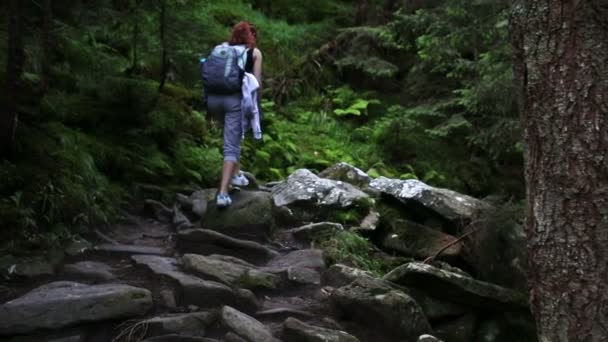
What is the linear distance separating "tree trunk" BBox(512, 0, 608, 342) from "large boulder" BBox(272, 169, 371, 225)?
5.15m

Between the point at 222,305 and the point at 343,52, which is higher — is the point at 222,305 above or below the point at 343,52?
below

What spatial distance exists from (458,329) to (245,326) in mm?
2741

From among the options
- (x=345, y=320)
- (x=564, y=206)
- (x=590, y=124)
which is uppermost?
(x=590, y=124)

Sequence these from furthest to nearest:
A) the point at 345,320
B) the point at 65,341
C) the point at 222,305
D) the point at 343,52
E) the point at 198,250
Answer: the point at 343,52 < the point at 198,250 < the point at 345,320 < the point at 222,305 < the point at 65,341

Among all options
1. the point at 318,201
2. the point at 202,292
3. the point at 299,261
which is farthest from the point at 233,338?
the point at 318,201

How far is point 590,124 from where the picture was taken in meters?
3.16

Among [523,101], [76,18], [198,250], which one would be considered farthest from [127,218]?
[523,101]

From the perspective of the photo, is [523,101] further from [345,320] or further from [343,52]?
[343,52]

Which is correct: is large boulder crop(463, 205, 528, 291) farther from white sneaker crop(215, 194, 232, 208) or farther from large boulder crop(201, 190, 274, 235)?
white sneaker crop(215, 194, 232, 208)

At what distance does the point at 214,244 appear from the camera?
6.72 metres

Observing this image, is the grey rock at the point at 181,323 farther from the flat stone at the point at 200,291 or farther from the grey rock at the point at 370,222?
the grey rock at the point at 370,222

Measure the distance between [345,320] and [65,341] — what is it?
2352 mm

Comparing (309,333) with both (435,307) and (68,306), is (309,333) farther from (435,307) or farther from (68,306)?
(435,307)

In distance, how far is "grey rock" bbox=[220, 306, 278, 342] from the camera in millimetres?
4848
